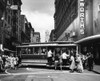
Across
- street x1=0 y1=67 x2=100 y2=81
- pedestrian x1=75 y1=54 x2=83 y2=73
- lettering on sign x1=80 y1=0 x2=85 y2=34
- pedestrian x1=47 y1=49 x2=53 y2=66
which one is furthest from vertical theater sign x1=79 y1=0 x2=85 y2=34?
street x1=0 y1=67 x2=100 y2=81

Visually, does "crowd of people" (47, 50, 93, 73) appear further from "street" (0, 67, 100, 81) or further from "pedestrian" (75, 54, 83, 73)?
"street" (0, 67, 100, 81)

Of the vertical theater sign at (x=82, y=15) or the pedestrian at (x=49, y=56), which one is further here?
the vertical theater sign at (x=82, y=15)

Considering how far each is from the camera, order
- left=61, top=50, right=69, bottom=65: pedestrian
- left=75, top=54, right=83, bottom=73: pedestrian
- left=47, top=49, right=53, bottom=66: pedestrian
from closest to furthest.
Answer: left=75, top=54, right=83, bottom=73: pedestrian → left=61, top=50, right=69, bottom=65: pedestrian → left=47, top=49, right=53, bottom=66: pedestrian

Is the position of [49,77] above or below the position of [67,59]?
below

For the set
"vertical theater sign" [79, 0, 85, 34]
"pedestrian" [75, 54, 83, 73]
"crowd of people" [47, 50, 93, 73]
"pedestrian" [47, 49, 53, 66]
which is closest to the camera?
"pedestrian" [75, 54, 83, 73]

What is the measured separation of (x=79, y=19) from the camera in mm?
37281

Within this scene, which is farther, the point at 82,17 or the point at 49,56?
the point at 82,17

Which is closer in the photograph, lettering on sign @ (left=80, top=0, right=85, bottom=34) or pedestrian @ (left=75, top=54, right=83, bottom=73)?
pedestrian @ (left=75, top=54, right=83, bottom=73)

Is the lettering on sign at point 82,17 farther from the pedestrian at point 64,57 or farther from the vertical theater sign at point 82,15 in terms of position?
the pedestrian at point 64,57

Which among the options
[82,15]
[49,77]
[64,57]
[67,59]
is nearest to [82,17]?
[82,15]

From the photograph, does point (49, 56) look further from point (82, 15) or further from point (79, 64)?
point (82, 15)

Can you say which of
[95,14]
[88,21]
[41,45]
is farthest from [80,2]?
[41,45]

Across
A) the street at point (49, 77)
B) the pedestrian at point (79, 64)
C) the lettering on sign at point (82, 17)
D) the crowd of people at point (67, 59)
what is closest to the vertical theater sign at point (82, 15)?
the lettering on sign at point (82, 17)

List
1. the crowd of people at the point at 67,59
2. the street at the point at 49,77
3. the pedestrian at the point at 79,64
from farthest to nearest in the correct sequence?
1. the crowd of people at the point at 67,59
2. the pedestrian at the point at 79,64
3. the street at the point at 49,77
